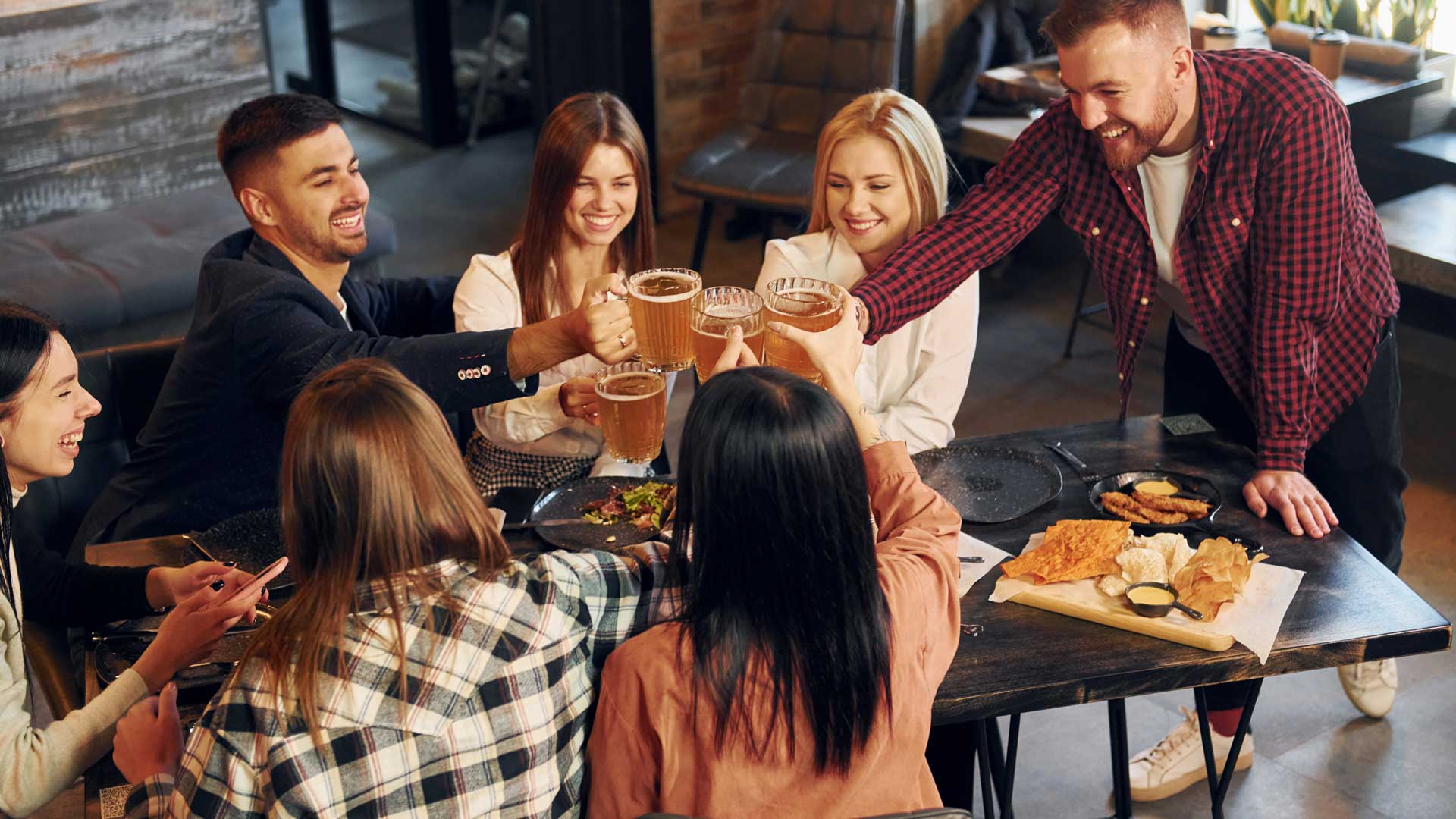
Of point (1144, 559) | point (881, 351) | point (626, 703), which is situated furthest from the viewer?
point (881, 351)

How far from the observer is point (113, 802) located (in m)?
1.83

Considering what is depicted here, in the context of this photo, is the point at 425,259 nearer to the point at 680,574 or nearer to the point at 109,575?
the point at 109,575

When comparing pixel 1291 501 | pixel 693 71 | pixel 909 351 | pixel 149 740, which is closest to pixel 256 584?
pixel 149 740

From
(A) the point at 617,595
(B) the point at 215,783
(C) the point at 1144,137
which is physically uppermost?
(C) the point at 1144,137

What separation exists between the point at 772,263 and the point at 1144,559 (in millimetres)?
1045

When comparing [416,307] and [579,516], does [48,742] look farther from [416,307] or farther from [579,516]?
[416,307]

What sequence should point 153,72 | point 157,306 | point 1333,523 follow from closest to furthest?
point 1333,523, point 157,306, point 153,72

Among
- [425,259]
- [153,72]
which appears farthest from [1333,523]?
[153,72]

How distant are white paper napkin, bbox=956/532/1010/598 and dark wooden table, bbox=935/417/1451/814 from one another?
12mm

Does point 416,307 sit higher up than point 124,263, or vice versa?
point 416,307

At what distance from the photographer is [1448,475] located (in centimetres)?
412

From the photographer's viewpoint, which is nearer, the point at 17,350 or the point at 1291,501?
the point at 17,350

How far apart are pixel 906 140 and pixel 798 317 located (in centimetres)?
74

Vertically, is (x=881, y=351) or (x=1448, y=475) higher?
(x=881, y=351)
